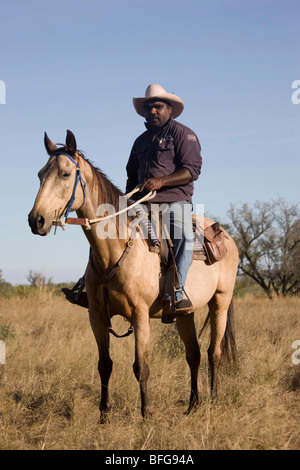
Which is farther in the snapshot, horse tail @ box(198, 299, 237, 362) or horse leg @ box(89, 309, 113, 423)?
horse tail @ box(198, 299, 237, 362)

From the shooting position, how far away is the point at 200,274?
6516mm

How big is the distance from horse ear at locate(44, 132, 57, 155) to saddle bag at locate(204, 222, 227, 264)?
2.34 meters

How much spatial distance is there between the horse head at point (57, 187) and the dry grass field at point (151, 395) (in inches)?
76.1

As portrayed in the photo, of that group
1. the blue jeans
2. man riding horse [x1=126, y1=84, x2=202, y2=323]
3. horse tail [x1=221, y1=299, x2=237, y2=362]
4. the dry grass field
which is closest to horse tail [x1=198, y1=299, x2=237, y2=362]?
horse tail [x1=221, y1=299, x2=237, y2=362]

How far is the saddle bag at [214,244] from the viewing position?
21.8ft

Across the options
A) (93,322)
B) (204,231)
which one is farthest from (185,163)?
(93,322)

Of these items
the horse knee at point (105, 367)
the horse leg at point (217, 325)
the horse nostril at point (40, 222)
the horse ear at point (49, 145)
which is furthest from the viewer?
the horse leg at point (217, 325)

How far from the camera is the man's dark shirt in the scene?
6035mm

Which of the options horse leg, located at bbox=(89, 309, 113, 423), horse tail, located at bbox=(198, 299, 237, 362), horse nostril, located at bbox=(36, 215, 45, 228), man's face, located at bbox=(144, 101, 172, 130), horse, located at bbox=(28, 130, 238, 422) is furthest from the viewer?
horse tail, located at bbox=(198, 299, 237, 362)

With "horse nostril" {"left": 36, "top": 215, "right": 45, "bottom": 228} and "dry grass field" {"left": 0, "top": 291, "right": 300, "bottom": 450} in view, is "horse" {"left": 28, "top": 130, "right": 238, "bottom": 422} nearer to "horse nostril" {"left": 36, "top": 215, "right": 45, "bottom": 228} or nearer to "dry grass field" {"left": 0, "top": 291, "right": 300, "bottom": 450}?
"horse nostril" {"left": 36, "top": 215, "right": 45, "bottom": 228}

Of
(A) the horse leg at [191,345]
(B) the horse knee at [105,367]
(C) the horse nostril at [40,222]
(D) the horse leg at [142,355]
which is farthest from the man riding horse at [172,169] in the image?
(C) the horse nostril at [40,222]

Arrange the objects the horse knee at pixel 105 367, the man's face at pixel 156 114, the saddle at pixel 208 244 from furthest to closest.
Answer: the saddle at pixel 208 244 < the man's face at pixel 156 114 < the horse knee at pixel 105 367

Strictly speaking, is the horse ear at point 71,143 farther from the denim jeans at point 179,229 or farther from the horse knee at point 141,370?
the horse knee at point 141,370
